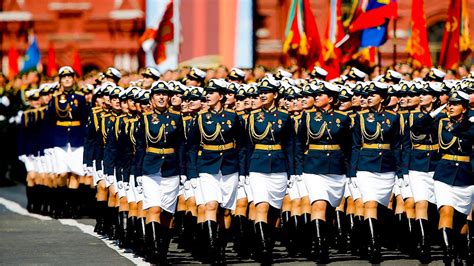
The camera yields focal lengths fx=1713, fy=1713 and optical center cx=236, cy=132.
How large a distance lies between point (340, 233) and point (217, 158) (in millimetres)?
2091

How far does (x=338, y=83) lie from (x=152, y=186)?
3.88 metres

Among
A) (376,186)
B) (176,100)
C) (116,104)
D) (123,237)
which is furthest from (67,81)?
(376,186)

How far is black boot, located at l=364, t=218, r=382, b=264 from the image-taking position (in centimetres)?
1795

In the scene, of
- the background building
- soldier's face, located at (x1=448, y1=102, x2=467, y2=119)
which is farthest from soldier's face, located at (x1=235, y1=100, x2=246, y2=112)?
the background building

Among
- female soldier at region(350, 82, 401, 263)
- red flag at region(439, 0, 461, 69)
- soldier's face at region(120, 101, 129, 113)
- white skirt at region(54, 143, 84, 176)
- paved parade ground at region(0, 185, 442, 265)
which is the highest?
red flag at region(439, 0, 461, 69)

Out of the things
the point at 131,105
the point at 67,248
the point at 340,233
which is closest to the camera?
the point at 340,233

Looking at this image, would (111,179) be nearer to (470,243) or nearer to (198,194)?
(198,194)

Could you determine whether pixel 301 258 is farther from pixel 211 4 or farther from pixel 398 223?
pixel 211 4

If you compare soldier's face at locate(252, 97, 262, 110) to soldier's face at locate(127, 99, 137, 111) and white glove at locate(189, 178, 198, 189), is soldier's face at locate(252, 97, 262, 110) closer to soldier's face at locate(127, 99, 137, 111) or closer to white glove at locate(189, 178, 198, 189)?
white glove at locate(189, 178, 198, 189)

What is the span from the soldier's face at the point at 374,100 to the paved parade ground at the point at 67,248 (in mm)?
1656

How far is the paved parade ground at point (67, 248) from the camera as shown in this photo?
18.2 m

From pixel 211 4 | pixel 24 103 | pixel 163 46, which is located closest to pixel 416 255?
pixel 163 46

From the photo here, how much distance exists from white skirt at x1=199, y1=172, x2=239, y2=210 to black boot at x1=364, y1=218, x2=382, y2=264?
1.45 meters

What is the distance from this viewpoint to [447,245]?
16.8m
